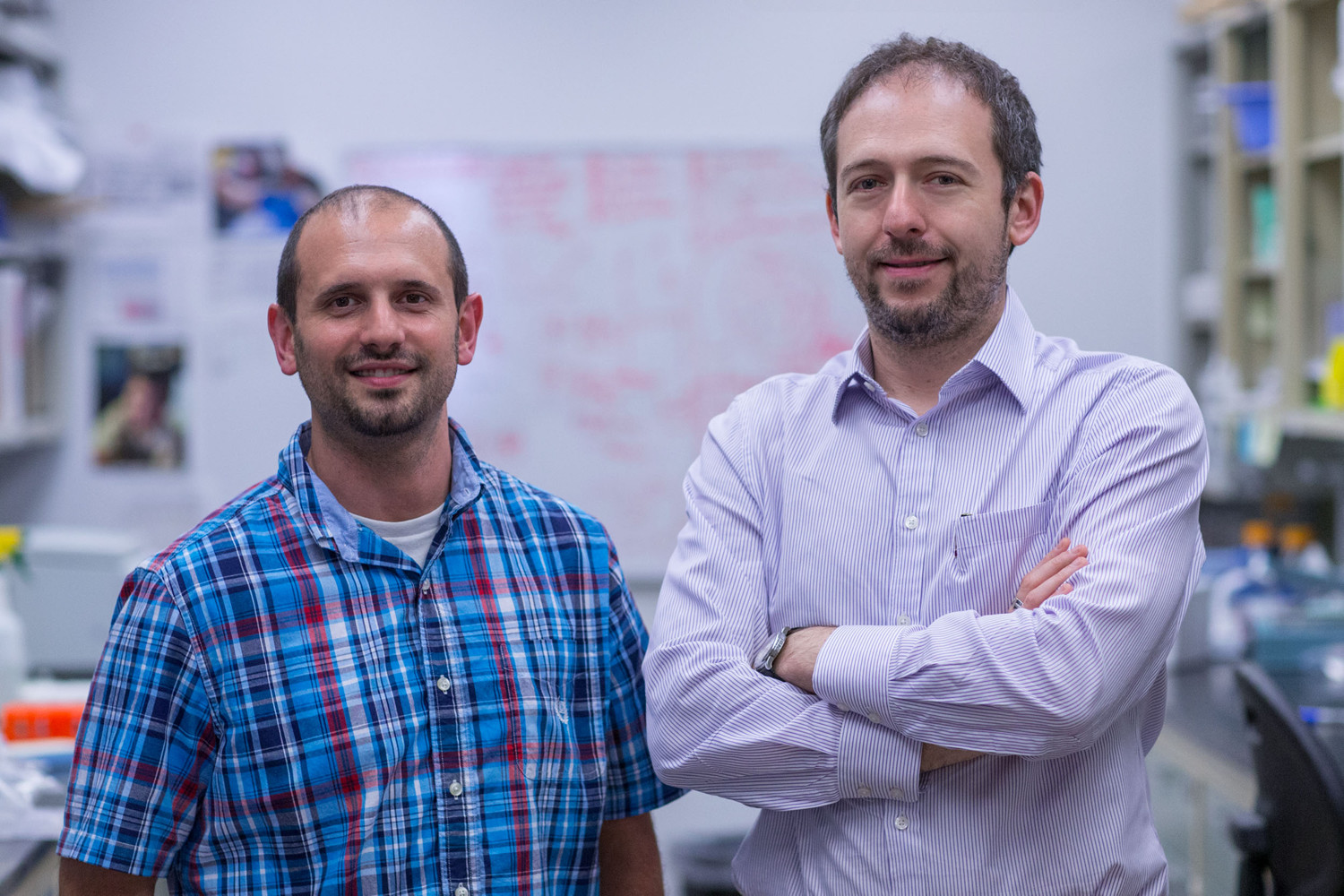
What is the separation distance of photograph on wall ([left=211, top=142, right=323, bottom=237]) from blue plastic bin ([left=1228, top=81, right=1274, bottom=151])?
2.48 m

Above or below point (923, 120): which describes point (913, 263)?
below

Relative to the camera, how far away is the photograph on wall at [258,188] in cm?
343

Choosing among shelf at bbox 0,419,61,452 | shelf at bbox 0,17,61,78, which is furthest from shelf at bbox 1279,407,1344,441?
shelf at bbox 0,17,61,78

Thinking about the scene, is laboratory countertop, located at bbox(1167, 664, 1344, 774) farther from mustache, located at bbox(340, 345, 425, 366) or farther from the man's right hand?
mustache, located at bbox(340, 345, 425, 366)

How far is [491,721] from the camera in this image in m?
1.23

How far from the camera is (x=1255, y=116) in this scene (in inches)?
120

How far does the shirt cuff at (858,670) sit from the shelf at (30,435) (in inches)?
101

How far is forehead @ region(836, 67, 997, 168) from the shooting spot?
124 cm

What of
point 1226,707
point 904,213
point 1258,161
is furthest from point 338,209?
point 1258,161

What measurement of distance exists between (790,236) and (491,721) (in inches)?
97.8

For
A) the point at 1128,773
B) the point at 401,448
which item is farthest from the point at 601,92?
A: the point at 1128,773

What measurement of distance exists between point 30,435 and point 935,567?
2.81m

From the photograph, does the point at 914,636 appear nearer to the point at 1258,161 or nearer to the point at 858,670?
the point at 858,670

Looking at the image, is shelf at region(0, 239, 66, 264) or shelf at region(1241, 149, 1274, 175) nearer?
shelf at region(1241, 149, 1274, 175)
